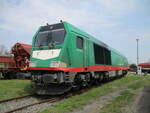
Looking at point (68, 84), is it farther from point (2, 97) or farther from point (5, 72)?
point (5, 72)

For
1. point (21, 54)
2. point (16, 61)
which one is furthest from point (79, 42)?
point (16, 61)

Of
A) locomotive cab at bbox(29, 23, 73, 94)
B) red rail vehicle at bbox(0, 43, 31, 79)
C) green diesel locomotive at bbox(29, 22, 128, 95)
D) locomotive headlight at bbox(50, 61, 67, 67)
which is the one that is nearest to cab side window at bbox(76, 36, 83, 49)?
green diesel locomotive at bbox(29, 22, 128, 95)

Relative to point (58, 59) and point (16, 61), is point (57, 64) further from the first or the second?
point (16, 61)

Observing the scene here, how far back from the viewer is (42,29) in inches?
397

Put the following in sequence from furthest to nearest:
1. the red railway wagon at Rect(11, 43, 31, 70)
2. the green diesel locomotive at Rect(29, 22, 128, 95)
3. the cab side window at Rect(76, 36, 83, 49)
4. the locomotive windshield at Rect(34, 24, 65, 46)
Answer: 1. the red railway wagon at Rect(11, 43, 31, 70)
2. the cab side window at Rect(76, 36, 83, 49)
3. the locomotive windshield at Rect(34, 24, 65, 46)
4. the green diesel locomotive at Rect(29, 22, 128, 95)

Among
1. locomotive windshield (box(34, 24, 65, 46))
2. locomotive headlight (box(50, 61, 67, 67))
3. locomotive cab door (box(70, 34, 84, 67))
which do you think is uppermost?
locomotive windshield (box(34, 24, 65, 46))

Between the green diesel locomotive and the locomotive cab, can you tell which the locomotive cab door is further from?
the locomotive cab

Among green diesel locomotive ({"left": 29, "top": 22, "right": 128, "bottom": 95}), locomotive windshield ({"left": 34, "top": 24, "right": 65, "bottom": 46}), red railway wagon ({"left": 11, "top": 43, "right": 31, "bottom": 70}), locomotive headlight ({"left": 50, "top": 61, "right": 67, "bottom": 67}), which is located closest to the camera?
locomotive headlight ({"left": 50, "top": 61, "right": 67, "bottom": 67})

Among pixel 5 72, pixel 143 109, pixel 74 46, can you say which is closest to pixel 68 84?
pixel 74 46

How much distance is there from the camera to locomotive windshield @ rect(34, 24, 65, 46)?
29.8ft

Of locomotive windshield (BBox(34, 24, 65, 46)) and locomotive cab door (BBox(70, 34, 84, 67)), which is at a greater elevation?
locomotive windshield (BBox(34, 24, 65, 46))

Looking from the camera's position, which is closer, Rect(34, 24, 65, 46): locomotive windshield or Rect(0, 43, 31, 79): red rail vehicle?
Rect(34, 24, 65, 46): locomotive windshield

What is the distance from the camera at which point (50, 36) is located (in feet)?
31.0

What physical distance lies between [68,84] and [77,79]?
96cm
